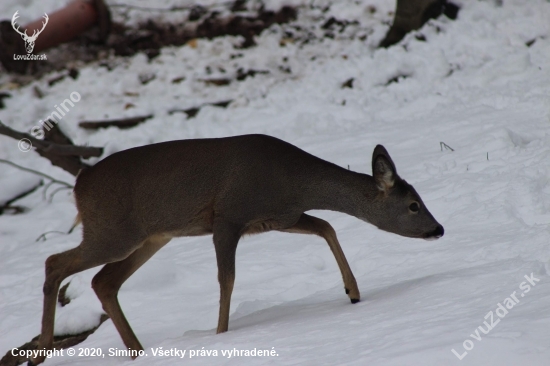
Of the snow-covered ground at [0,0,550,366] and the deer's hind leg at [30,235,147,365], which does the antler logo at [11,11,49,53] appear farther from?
the deer's hind leg at [30,235,147,365]

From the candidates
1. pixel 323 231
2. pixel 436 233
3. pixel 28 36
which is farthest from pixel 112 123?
pixel 436 233

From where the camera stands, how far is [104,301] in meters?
5.05

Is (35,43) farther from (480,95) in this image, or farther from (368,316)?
(368,316)

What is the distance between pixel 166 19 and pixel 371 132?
559 centimetres

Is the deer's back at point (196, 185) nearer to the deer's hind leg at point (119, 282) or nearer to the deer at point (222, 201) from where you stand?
the deer at point (222, 201)

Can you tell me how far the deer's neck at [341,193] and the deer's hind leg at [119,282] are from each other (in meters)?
1.09

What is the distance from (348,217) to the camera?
260 inches

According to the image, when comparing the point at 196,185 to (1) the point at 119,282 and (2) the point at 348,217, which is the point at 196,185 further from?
(2) the point at 348,217

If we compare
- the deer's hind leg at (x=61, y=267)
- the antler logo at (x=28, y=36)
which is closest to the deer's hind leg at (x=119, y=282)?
the deer's hind leg at (x=61, y=267)

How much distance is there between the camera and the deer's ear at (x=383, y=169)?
463 cm

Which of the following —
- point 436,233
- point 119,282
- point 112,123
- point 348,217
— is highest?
point 436,233

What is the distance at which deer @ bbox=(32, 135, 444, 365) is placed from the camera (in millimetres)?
4691

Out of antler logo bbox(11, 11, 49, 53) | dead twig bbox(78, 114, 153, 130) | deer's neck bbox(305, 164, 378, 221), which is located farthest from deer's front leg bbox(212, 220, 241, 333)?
antler logo bbox(11, 11, 49, 53)

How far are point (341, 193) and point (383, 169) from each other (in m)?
0.32
